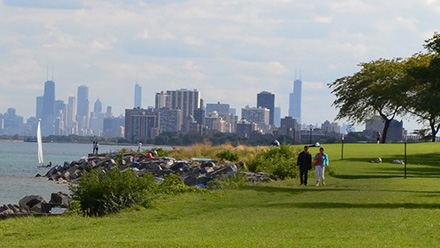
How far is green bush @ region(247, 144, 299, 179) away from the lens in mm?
38594

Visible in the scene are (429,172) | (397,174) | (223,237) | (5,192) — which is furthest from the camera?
(5,192)

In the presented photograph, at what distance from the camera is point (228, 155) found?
187ft

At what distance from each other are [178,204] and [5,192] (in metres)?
23.7

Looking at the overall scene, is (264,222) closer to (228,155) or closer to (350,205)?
(350,205)

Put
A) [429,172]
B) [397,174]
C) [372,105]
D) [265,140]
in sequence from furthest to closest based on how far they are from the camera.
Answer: [265,140]
[372,105]
[429,172]
[397,174]

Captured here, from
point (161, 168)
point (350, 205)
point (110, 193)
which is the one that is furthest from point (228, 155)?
point (110, 193)

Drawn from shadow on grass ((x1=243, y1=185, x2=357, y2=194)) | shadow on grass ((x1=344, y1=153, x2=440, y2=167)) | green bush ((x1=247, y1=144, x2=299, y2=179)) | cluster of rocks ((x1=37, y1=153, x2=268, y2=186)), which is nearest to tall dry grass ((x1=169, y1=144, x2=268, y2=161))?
cluster of rocks ((x1=37, y1=153, x2=268, y2=186))

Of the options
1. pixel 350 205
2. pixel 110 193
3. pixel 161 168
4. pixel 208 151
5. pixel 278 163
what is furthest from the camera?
pixel 208 151

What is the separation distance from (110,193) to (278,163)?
60.8 ft

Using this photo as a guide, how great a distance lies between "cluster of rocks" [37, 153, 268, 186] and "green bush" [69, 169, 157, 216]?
1322cm

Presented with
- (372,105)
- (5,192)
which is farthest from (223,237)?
(372,105)

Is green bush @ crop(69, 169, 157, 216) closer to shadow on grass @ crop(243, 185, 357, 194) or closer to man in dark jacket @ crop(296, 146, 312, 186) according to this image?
shadow on grass @ crop(243, 185, 357, 194)

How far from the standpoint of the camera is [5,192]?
4550 cm

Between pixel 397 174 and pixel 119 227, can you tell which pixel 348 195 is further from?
pixel 397 174
